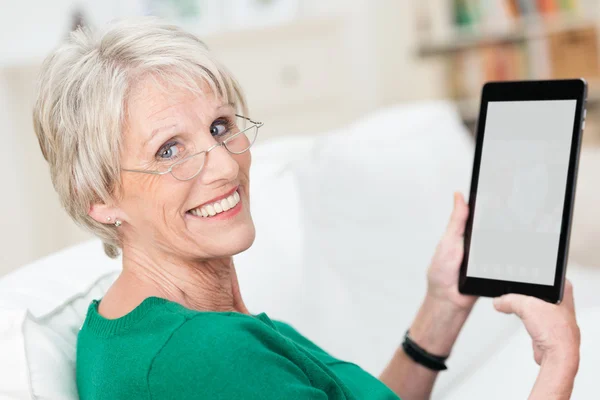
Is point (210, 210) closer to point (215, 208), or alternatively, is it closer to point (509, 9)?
point (215, 208)

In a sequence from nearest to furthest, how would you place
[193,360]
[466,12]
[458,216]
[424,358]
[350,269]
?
[193,360], [458,216], [424,358], [350,269], [466,12]

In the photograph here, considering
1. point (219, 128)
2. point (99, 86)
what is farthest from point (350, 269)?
point (99, 86)

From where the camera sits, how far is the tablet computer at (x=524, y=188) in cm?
104

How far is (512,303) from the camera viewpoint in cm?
103

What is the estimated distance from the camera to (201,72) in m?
0.92

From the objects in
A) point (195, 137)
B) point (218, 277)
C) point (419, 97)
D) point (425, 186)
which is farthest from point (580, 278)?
point (419, 97)

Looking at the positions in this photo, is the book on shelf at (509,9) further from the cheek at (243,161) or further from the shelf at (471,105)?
the cheek at (243,161)

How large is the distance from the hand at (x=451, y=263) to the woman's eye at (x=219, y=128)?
35 cm

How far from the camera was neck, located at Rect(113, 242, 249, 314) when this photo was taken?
3.13ft

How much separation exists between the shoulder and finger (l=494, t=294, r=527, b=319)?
0.35 meters

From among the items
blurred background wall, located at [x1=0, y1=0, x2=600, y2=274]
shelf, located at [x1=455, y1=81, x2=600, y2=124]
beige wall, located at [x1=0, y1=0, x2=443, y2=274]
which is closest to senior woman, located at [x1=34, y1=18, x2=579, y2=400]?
beige wall, located at [x1=0, y1=0, x2=443, y2=274]

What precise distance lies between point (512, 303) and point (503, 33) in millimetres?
2732

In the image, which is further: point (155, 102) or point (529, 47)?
point (529, 47)

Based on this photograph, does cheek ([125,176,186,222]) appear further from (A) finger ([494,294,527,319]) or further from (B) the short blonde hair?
(A) finger ([494,294,527,319])
